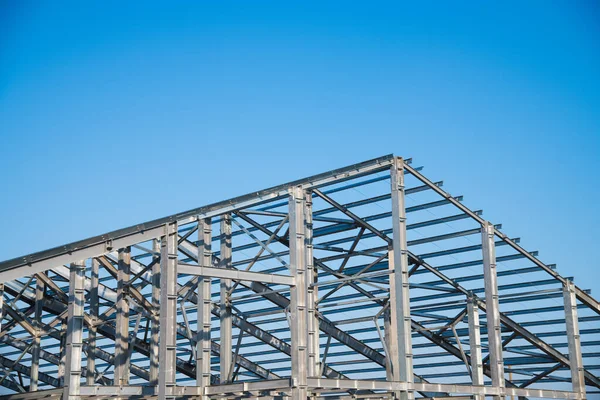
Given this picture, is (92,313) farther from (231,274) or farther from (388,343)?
(388,343)

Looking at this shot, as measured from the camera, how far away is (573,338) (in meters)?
34.8

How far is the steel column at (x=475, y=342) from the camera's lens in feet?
103

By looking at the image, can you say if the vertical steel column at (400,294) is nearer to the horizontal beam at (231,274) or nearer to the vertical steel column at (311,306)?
the vertical steel column at (311,306)

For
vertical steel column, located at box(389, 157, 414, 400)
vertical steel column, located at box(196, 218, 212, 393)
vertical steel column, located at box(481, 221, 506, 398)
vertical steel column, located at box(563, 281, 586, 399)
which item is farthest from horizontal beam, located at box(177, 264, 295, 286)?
vertical steel column, located at box(563, 281, 586, 399)

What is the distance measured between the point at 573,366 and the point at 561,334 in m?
1.51

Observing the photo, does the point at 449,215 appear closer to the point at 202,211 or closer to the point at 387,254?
the point at 387,254

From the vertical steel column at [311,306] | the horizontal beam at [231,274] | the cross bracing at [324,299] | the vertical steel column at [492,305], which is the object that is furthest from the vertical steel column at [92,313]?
the vertical steel column at [492,305]

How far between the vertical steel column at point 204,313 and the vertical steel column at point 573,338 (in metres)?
15.3

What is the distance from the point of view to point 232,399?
28.2 m

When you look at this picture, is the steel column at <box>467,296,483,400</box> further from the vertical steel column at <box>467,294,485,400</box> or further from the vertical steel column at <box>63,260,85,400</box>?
the vertical steel column at <box>63,260,85,400</box>

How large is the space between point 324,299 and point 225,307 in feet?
16.6

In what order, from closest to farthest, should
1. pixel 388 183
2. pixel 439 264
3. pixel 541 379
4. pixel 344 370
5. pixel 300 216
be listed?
1. pixel 300 216
2. pixel 388 183
3. pixel 439 264
4. pixel 541 379
5. pixel 344 370

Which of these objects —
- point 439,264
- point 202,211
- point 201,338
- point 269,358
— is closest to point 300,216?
point 202,211

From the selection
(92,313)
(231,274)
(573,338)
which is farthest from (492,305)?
(92,313)
